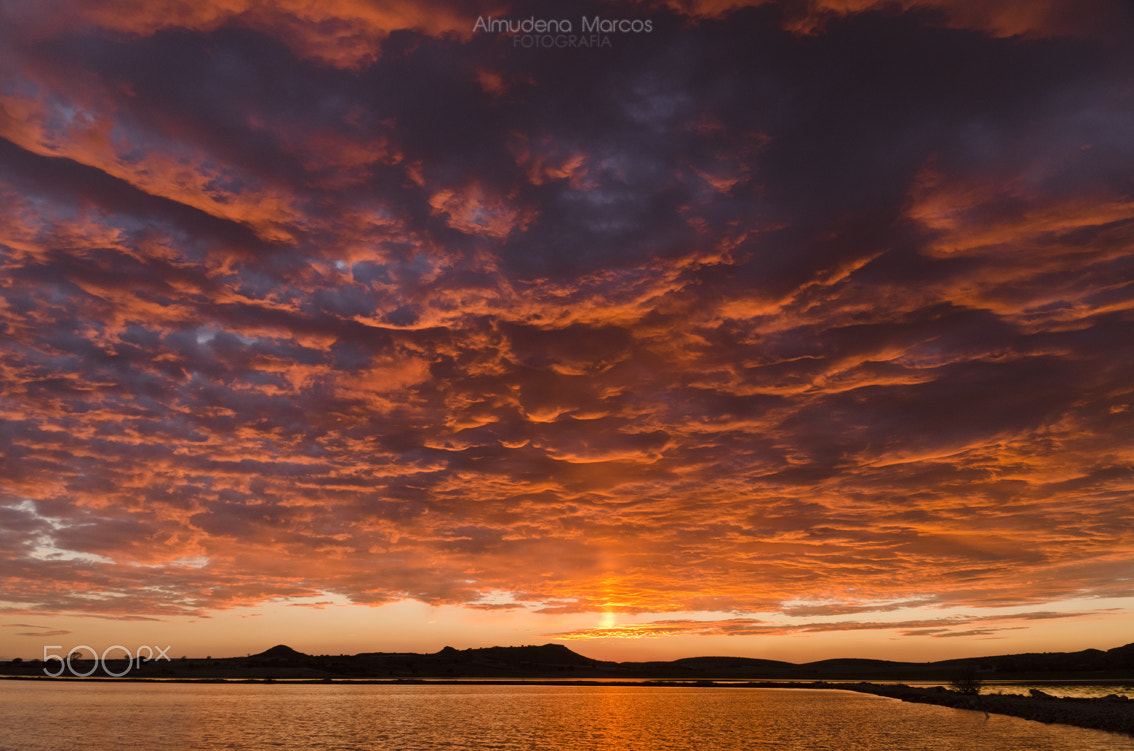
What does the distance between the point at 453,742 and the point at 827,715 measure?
72.3 m

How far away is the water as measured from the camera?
241 ft

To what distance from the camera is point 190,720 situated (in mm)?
102562

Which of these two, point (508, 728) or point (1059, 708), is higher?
point (1059, 708)

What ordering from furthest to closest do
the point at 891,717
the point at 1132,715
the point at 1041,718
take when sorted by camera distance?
the point at 891,717 → the point at 1041,718 → the point at 1132,715

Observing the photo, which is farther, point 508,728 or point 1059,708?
point 1059,708

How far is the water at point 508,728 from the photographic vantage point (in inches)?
2896

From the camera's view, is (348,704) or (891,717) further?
(348,704)

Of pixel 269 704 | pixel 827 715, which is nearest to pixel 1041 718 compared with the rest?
Answer: pixel 827 715

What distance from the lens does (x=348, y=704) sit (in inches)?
5620

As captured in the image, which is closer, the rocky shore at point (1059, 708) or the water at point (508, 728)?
the water at point (508, 728)

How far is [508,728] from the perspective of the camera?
316 feet

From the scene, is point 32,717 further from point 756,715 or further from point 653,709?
point 756,715

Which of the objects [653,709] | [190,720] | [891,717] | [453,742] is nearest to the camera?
[453,742]

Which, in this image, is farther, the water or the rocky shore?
the rocky shore
